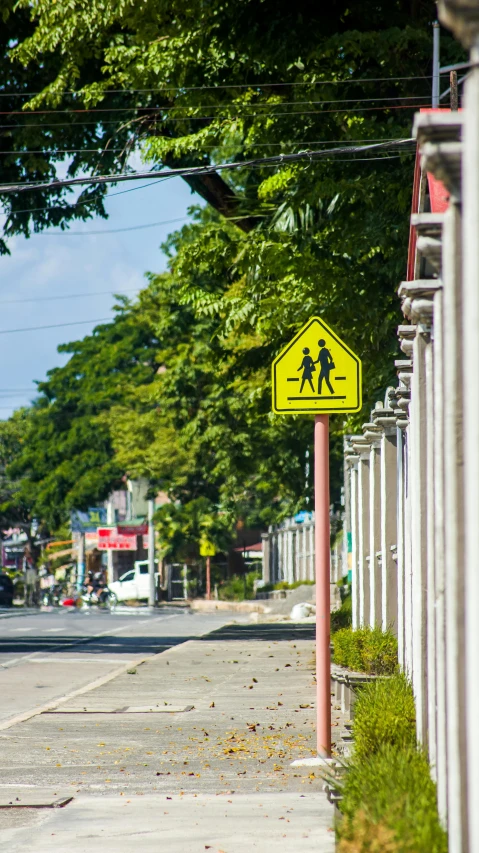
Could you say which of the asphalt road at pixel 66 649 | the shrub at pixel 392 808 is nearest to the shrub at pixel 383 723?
the shrub at pixel 392 808

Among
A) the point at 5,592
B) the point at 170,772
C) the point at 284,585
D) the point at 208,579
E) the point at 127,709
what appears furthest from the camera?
the point at 208,579

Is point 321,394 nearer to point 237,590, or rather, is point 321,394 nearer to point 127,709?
point 127,709

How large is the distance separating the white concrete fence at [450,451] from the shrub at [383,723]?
0.50 m

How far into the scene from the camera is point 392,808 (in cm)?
480

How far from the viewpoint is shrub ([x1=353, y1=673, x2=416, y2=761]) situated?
23.2ft

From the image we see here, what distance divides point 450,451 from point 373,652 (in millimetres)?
6964

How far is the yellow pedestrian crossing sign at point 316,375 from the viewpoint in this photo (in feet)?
30.9

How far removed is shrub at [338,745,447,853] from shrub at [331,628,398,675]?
190 inches

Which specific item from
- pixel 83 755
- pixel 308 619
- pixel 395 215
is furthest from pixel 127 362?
pixel 83 755

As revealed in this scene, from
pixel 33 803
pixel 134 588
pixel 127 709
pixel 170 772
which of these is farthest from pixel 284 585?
pixel 33 803

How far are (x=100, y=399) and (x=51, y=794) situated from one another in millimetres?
66807

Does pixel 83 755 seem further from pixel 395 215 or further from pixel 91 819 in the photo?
pixel 395 215

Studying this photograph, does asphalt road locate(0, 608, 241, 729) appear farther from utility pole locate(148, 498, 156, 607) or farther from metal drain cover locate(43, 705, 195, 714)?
utility pole locate(148, 498, 156, 607)

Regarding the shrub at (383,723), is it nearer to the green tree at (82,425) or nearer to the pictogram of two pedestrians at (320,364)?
the pictogram of two pedestrians at (320,364)
